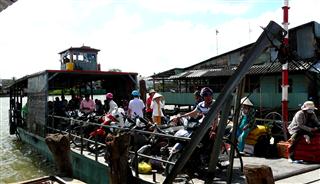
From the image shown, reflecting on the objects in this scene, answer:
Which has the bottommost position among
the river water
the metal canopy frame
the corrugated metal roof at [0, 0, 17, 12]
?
the river water

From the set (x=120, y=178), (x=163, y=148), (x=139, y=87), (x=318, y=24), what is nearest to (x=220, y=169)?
(x=163, y=148)

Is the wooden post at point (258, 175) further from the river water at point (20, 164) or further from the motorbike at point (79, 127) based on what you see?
the river water at point (20, 164)

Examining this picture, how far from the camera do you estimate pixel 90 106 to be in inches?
502

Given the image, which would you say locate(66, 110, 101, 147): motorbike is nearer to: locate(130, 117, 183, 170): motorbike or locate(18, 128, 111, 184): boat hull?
locate(18, 128, 111, 184): boat hull

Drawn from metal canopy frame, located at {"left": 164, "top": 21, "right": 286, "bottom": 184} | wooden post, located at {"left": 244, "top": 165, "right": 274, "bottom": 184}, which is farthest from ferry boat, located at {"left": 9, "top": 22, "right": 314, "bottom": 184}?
wooden post, located at {"left": 244, "top": 165, "right": 274, "bottom": 184}

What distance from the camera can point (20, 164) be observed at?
13.1 meters

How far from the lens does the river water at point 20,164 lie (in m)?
11.4

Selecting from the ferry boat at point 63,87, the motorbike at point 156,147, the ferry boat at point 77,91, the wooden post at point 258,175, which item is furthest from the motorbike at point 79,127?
the wooden post at point 258,175

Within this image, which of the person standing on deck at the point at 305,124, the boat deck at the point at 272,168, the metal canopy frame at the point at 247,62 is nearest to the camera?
the metal canopy frame at the point at 247,62

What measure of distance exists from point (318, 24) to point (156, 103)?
18240 mm

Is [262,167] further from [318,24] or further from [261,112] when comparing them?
[318,24]

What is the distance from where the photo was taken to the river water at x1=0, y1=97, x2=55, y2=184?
11445 mm

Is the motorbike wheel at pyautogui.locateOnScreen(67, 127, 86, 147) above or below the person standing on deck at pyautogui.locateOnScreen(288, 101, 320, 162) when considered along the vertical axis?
below

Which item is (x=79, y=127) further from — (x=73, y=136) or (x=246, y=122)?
(x=246, y=122)
